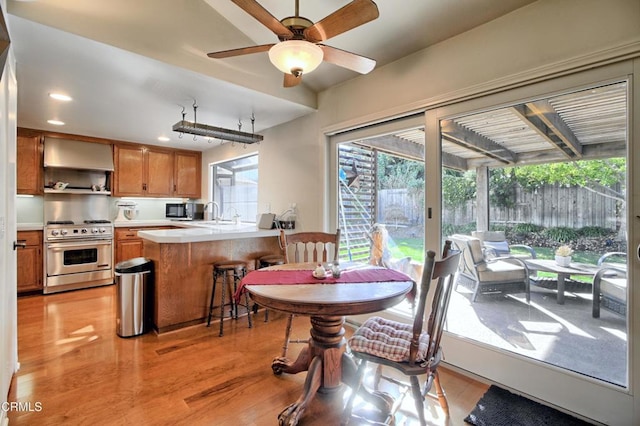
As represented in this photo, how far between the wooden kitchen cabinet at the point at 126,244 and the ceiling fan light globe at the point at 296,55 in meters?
4.48

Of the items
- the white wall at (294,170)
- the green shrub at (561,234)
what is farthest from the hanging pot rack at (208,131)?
the green shrub at (561,234)

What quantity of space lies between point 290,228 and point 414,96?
2081mm

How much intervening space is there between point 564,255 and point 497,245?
0.40 meters

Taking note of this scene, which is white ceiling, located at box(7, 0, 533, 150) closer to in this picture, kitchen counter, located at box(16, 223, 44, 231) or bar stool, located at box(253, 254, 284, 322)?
kitchen counter, located at box(16, 223, 44, 231)

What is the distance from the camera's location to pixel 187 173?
5.91 m

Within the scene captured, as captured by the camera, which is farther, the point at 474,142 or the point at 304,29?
the point at 474,142

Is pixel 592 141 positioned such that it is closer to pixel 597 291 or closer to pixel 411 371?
pixel 597 291

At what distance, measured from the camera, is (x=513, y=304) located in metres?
A: 2.20

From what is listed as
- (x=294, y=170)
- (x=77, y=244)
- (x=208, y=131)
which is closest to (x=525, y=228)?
(x=294, y=170)

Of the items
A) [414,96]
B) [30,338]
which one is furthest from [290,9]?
[30,338]

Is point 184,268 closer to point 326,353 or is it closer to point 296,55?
point 326,353

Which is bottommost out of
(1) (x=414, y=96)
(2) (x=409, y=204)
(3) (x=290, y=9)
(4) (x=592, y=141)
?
(2) (x=409, y=204)

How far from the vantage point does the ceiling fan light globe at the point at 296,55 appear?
1.64m

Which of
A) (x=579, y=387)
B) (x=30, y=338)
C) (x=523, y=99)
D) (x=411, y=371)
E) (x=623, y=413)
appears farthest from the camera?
(x=30, y=338)
